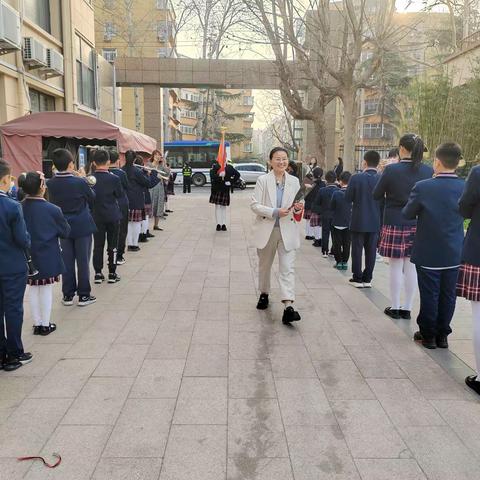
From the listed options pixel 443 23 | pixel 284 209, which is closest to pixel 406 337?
pixel 284 209

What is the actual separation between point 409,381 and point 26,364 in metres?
3.10

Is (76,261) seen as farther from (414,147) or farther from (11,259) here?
(414,147)

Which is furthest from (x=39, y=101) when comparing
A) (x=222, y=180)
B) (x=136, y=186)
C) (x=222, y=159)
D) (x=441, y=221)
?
(x=441, y=221)

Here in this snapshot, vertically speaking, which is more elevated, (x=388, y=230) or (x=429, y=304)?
(x=388, y=230)

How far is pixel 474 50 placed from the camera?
49.9ft

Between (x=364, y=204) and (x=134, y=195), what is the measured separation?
457 centimetres

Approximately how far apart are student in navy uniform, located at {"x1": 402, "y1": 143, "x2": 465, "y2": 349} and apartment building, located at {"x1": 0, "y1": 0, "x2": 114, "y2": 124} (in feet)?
31.0

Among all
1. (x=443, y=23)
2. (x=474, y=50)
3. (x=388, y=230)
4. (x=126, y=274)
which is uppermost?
(x=443, y=23)

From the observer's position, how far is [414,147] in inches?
203

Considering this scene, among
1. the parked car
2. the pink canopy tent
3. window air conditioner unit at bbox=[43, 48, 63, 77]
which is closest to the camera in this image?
the pink canopy tent

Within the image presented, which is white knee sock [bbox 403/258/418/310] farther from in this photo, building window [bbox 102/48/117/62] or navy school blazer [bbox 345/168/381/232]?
building window [bbox 102/48/117/62]

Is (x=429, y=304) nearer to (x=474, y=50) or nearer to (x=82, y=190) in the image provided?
(x=82, y=190)

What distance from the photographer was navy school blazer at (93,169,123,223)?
6.73 m

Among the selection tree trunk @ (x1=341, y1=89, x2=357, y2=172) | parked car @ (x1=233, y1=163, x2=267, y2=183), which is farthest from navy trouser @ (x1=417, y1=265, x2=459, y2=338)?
parked car @ (x1=233, y1=163, x2=267, y2=183)
